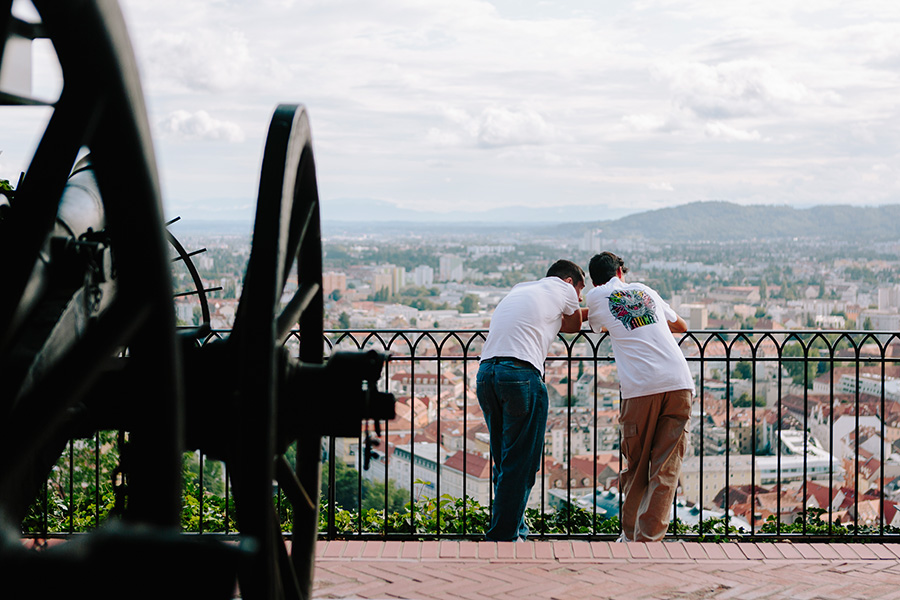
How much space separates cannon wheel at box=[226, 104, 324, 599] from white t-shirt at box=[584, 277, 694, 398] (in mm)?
3027

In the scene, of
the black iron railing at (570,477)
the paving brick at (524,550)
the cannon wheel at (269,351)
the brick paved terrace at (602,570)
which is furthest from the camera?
the black iron railing at (570,477)

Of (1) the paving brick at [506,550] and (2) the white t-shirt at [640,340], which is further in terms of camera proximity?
(2) the white t-shirt at [640,340]

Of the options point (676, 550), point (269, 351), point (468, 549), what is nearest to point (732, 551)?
point (676, 550)

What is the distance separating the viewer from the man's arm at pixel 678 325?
5953 mm

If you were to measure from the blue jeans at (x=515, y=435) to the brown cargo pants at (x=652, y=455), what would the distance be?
0.58 meters

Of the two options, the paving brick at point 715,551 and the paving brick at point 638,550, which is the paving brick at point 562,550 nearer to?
the paving brick at point 638,550

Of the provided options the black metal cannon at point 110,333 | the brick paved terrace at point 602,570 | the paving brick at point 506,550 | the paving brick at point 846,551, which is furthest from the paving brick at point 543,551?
the black metal cannon at point 110,333

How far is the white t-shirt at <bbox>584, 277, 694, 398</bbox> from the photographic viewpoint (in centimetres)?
559

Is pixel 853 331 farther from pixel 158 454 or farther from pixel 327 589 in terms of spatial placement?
pixel 158 454

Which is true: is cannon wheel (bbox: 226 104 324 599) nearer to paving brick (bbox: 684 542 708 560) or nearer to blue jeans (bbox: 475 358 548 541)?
blue jeans (bbox: 475 358 548 541)

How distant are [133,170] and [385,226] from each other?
77.1 meters

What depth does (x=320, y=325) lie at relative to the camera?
3.37 m

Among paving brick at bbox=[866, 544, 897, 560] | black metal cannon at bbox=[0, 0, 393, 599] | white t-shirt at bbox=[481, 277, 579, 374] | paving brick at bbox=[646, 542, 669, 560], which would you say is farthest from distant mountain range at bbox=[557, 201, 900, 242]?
black metal cannon at bbox=[0, 0, 393, 599]

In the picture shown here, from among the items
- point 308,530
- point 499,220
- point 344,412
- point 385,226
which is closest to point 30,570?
point 344,412
